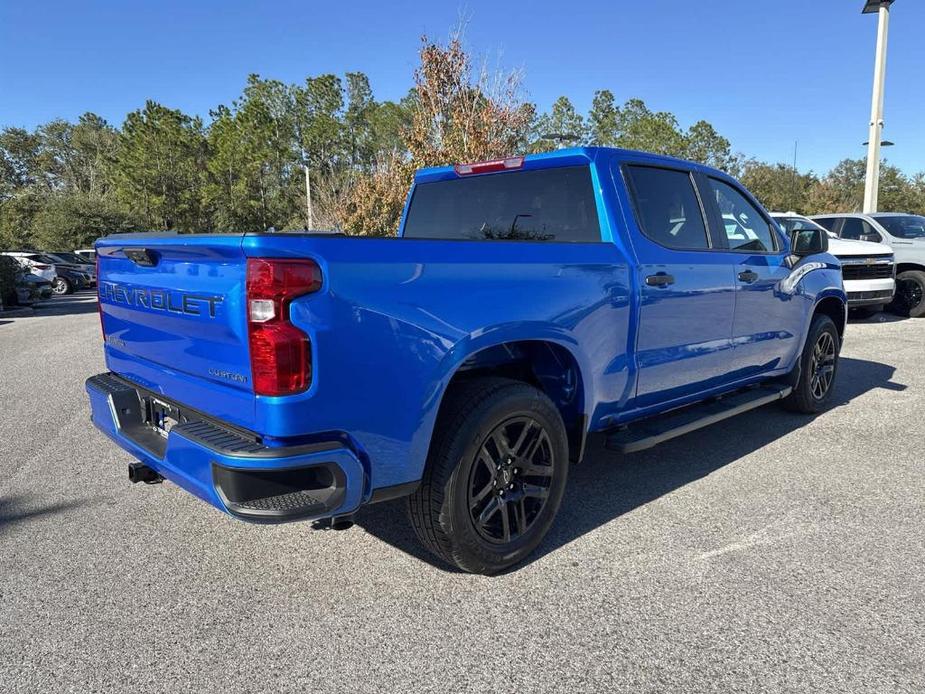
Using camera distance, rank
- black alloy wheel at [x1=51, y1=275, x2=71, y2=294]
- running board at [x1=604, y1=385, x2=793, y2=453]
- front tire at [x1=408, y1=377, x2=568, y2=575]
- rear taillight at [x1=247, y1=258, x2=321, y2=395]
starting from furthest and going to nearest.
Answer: black alloy wheel at [x1=51, y1=275, x2=71, y2=294] < running board at [x1=604, y1=385, x2=793, y2=453] < front tire at [x1=408, y1=377, x2=568, y2=575] < rear taillight at [x1=247, y1=258, x2=321, y2=395]

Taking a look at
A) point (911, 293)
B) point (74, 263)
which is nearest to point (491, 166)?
point (911, 293)

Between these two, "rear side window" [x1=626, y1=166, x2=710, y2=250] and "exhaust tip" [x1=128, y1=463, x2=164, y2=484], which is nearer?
"exhaust tip" [x1=128, y1=463, x2=164, y2=484]

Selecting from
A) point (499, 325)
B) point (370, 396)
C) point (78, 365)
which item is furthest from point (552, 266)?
point (78, 365)

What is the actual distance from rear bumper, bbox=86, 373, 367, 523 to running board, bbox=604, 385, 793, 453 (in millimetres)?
1701

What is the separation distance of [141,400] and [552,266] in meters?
2.07

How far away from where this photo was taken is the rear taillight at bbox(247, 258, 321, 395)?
217 centimetres

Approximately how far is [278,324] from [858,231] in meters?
13.6

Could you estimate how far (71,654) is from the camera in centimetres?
240

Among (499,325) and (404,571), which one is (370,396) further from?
(404,571)

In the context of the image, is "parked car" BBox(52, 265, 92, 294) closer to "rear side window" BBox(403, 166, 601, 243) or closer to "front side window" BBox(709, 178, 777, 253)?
"rear side window" BBox(403, 166, 601, 243)

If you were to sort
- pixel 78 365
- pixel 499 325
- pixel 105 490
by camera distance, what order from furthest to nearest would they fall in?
pixel 78 365 < pixel 105 490 < pixel 499 325

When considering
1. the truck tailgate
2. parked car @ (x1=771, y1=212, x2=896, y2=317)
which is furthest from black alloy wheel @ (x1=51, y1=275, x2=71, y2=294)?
the truck tailgate

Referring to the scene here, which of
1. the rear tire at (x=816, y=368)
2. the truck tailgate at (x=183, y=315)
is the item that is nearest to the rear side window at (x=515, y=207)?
the truck tailgate at (x=183, y=315)

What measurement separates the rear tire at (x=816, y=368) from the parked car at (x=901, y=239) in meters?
7.99
